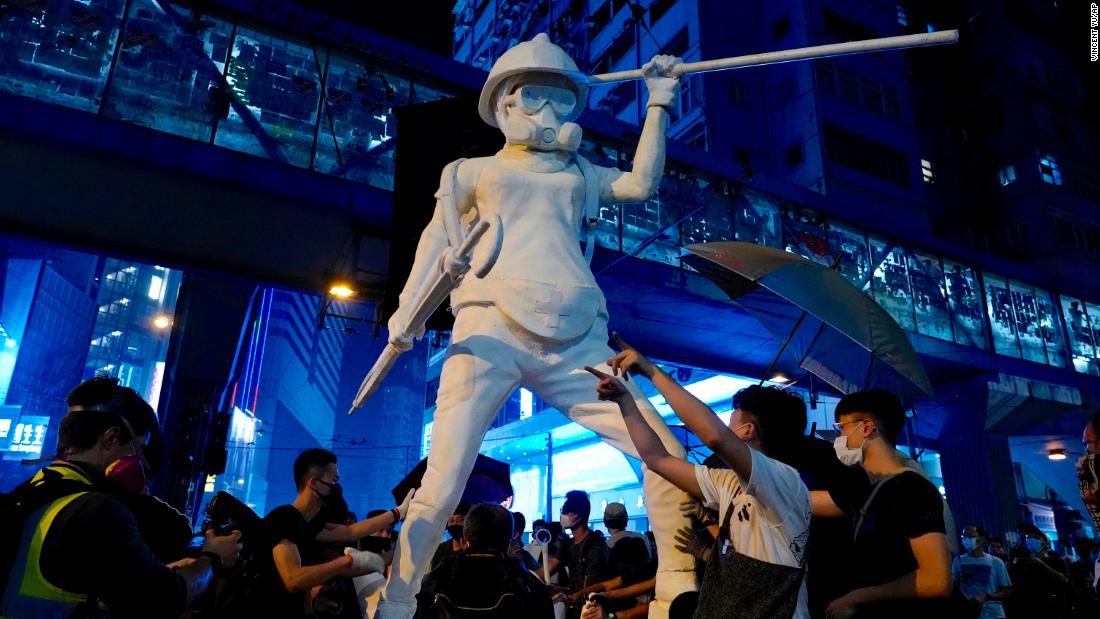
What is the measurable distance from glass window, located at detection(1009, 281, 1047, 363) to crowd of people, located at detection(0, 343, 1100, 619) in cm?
1733

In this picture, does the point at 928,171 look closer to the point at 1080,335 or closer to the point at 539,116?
the point at 1080,335

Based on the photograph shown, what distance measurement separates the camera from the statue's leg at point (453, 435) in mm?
3088

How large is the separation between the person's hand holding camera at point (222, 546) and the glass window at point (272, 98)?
919cm

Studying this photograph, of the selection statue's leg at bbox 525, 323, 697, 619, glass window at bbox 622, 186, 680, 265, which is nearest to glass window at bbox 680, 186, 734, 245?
glass window at bbox 622, 186, 680, 265

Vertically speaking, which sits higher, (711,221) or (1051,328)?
(711,221)

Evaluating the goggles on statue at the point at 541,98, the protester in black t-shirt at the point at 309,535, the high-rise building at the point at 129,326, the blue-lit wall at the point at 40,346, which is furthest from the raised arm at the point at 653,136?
the high-rise building at the point at 129,326

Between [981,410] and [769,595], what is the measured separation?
59.7 feet

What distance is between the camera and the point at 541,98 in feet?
12.6

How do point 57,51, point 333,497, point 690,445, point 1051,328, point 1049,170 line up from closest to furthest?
point 333,497
point 57,51
point 690,445
point 1051,328
point 1049,170

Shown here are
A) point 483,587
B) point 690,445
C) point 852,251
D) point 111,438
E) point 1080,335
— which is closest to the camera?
point 111,438

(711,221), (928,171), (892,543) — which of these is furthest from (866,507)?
(928,171)

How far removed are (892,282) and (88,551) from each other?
17.2 m

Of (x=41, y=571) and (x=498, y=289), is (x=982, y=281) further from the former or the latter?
(x=41, y=571)

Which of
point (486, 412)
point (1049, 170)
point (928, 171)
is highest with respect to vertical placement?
point (928, 171)
